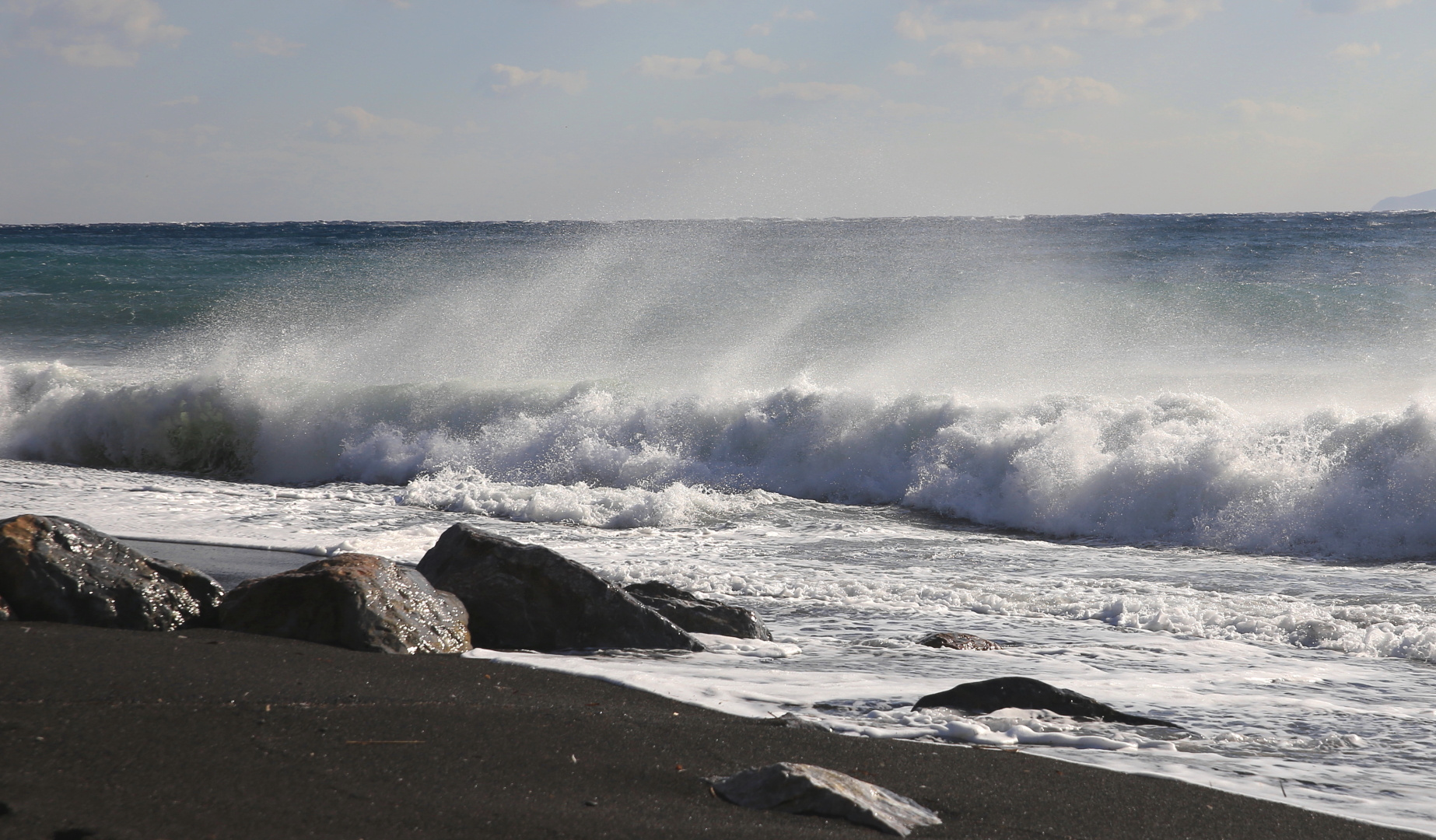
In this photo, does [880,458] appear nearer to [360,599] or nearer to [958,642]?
→ [958,642]

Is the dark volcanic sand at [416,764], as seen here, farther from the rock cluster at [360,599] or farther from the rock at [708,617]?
the rock at [708,617]

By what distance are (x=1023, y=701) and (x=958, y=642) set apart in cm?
134

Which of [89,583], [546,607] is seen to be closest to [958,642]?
[546,607]

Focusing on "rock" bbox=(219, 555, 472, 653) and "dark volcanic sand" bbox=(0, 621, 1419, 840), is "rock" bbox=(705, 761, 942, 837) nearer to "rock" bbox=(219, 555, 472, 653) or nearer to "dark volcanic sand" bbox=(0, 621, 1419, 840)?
"dark volcanic sand" bbox=(0, 621, 1419, 840)

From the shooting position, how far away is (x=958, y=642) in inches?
225

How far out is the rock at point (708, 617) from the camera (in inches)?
226

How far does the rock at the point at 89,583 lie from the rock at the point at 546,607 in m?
1.21

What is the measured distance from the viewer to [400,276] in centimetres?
2666

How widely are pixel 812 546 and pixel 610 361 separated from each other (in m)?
9.11

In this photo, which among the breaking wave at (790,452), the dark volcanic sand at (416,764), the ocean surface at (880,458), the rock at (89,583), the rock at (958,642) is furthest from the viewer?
the breaking wave at (790,452)

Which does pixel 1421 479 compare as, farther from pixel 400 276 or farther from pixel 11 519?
pixel 400 276

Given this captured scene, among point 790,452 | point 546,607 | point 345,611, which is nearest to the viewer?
point 345,611

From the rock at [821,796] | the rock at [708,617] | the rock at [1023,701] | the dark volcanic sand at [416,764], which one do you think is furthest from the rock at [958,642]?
the rock at [821,796]

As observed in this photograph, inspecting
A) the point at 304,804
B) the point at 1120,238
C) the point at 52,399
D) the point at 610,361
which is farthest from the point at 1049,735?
the point at 1120,238
